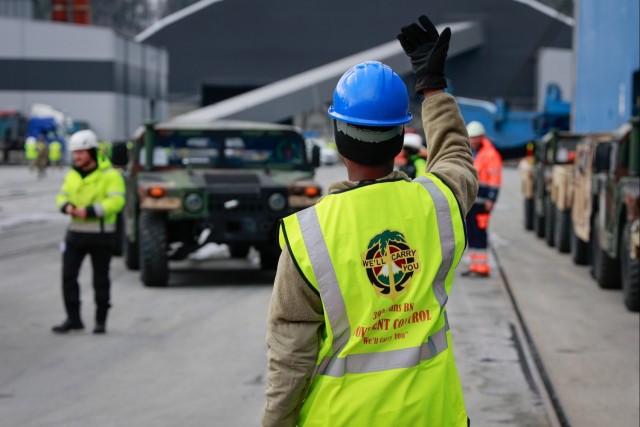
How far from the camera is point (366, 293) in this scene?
3270mm

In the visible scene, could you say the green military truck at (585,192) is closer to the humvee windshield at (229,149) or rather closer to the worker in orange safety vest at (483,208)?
the worker in orange safety vest at (483,208)

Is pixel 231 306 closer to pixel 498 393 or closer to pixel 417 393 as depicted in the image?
pixel 498 393

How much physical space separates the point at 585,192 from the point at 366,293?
12355 mm

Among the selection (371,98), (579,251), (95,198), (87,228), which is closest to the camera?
(371,98)

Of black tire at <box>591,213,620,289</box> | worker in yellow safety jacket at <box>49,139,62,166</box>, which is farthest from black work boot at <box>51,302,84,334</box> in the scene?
worker in yellow safety jacket at <box>49,139,62,166</box>

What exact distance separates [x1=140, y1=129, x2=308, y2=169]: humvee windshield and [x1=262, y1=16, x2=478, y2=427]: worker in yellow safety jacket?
451 inches

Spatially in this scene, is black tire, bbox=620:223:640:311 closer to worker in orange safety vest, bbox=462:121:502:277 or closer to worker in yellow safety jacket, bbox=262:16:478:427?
worker in orange safety vest, bbox=462:121:502:277

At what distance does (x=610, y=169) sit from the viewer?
13.4 meters

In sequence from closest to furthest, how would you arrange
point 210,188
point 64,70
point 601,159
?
point 601,159 < point 210,188 < point 64,70

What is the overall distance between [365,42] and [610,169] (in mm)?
62877

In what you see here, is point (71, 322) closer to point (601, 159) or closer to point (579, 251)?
point (601, 159)

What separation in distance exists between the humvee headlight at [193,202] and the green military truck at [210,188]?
1cm

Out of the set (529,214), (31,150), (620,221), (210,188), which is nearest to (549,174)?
(529,214)

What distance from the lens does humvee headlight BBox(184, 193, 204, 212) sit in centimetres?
1339
